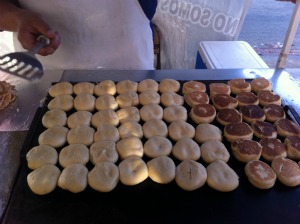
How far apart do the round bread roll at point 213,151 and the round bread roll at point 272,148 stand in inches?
5.9

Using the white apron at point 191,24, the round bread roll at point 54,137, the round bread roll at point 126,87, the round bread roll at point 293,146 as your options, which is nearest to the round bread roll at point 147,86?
the round bread roll at point 126,87

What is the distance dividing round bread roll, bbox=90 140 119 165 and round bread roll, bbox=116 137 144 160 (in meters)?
0.02

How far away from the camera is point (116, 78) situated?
64.4 inches

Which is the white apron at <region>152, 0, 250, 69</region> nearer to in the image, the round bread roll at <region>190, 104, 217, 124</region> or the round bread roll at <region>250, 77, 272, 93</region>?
the round bread roll at <region>250, 77, 272, 93</region>

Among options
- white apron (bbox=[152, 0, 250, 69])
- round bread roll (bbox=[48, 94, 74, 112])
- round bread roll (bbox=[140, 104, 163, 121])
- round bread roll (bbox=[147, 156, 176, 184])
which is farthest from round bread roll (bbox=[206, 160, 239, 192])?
white apron (bbox=[152, 0, 250, 69])

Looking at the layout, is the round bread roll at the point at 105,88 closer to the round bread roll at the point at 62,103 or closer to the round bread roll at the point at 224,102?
the round bread roll at the point at 62,103

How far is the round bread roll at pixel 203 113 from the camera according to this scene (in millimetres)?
1269

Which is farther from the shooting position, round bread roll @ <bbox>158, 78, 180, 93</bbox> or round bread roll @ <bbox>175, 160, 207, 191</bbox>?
round bread roll @ <bbox>158, 78, 180, 93</bbox>

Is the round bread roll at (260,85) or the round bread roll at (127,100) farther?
the round bread roll at (260,85)

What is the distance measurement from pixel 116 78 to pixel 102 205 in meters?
0.86

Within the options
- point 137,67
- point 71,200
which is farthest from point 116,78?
point 71,200

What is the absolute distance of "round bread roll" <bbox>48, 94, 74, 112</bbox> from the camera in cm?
132

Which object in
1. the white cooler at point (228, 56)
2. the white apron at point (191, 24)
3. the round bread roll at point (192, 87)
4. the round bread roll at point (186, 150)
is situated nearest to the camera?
the round bread roll at point (186, 150)

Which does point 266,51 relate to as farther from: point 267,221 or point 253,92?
point 267,221
